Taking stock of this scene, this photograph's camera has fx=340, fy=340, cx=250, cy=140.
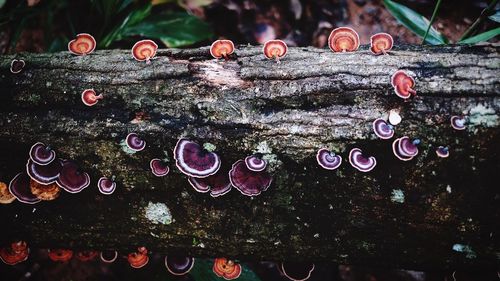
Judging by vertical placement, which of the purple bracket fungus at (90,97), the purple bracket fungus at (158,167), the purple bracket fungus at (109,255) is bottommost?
the purple bracket fungus at (109,255)

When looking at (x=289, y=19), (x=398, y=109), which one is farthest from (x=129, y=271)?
(x=289, y=19)

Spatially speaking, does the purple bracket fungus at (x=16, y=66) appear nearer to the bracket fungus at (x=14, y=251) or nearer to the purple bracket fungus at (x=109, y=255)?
the bracket fungus at (x=14, y=251)

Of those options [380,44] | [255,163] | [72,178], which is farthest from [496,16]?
[72,178]

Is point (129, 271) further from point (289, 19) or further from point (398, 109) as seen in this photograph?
point (289, 19)

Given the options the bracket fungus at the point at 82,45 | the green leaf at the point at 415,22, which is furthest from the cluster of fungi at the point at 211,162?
the green leaf at the point at 415,22

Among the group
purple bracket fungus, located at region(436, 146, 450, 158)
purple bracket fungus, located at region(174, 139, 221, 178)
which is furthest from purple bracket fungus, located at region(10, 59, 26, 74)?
purple bracket fungus, located at region(436, 146, 450, 158)

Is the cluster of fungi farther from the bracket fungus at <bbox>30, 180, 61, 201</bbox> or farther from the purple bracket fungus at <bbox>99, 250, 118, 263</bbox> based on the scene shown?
the purple bracket fungus at <bbox>99, 250, 118, 263</bbox>
